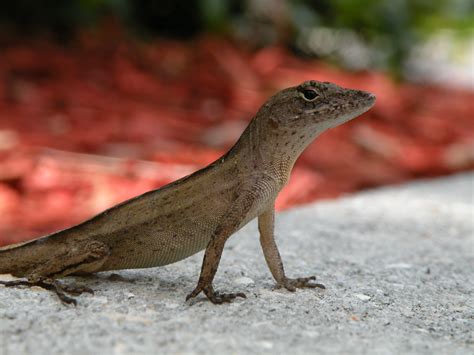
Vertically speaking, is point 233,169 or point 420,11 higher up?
point 420,11

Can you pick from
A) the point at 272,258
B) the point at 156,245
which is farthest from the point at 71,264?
the point at 272,258

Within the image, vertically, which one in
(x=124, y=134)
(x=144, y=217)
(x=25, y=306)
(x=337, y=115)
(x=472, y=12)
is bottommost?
(x=25, y=306)

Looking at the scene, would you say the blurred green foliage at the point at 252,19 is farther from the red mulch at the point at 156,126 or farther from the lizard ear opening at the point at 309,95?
the lizard ear opening at the point at 309,95

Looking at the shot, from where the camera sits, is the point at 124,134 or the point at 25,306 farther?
the point at 124,134

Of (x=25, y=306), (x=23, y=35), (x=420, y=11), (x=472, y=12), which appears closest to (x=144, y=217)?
(x=25, y=306)

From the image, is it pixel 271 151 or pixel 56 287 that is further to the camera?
pixel 271 151

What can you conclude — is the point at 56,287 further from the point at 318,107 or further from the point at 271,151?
the point at 318,107

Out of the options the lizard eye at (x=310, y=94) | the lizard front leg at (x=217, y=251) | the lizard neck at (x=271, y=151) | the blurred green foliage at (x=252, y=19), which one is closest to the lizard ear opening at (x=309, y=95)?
the lizard eye at (x=310, y=94)

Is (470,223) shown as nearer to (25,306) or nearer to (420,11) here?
(25,306)
